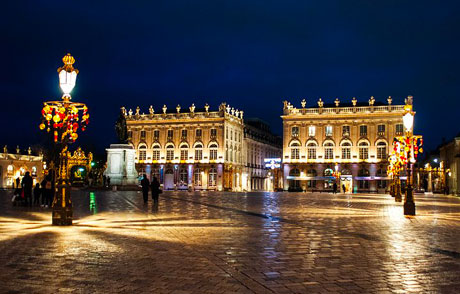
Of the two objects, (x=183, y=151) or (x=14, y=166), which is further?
(x=14, y=166)

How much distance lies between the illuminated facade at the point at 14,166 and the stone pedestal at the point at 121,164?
143 feet

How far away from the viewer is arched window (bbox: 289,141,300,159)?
81438 millimetres

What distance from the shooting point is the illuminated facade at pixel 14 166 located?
8775 centimetres

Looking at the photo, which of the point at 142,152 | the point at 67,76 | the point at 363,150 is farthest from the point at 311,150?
the point at 67,76

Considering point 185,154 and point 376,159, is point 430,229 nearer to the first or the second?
point 376,159

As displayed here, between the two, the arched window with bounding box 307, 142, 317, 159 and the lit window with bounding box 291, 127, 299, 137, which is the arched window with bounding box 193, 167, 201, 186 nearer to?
the lit window with bounding box 291, 127, 299, 137

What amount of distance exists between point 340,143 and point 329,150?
1.96 meters

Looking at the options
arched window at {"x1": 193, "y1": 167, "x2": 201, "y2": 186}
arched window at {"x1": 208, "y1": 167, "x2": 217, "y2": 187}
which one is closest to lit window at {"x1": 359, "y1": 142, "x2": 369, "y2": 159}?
arched window at {"x1": 208, "y1": 167, "x2": 217, "y2": 187}

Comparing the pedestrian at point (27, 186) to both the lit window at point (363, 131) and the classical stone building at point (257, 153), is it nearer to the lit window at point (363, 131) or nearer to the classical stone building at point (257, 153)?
the lit window at point (363, 131)

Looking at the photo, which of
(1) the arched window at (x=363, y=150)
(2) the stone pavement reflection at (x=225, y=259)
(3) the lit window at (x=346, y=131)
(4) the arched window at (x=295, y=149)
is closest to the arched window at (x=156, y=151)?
(4) the arched window at (x=295, y=149)

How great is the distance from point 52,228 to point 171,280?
7185mm

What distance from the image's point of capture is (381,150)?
7775 centimetres

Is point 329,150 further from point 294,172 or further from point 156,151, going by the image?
point 156,151

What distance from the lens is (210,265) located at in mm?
7863
